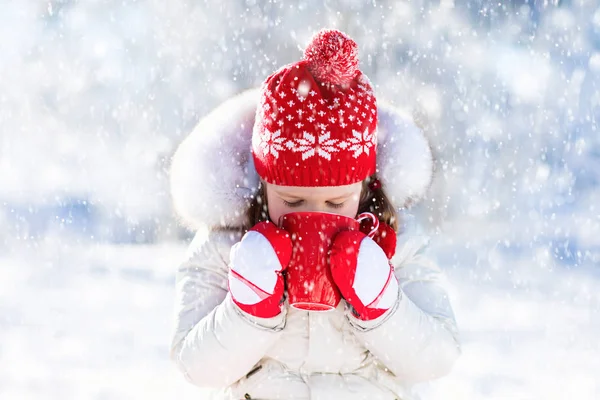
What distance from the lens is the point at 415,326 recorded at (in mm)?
1941

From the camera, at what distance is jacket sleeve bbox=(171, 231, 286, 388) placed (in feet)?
6.13

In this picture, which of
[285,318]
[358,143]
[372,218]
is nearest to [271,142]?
[358,143]

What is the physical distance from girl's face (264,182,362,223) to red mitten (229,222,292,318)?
169 mm

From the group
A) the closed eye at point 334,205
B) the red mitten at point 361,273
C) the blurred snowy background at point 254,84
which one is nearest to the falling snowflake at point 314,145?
the closed eye at point 334,205

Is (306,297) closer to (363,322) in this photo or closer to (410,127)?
(363,322)

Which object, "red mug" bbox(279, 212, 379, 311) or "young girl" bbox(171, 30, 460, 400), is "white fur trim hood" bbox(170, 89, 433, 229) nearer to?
"young girl" bbox(171, 30, 460, 400)

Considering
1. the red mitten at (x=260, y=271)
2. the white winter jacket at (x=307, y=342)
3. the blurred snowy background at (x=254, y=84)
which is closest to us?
the red mitten at (x=260, y=271)

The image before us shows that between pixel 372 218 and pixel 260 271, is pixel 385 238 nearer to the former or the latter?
pixel 372 218

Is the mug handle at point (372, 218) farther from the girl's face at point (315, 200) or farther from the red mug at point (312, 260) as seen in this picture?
the red mug at point (312, 260)

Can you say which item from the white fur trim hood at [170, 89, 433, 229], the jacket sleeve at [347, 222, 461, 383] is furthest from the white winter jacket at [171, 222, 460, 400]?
the white fur trim hood at [170, 89, 433, 229]

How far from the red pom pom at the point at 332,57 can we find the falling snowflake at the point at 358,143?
151 mm

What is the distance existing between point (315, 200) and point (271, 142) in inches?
7.8

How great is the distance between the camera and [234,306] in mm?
1865

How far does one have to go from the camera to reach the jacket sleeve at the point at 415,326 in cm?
191
